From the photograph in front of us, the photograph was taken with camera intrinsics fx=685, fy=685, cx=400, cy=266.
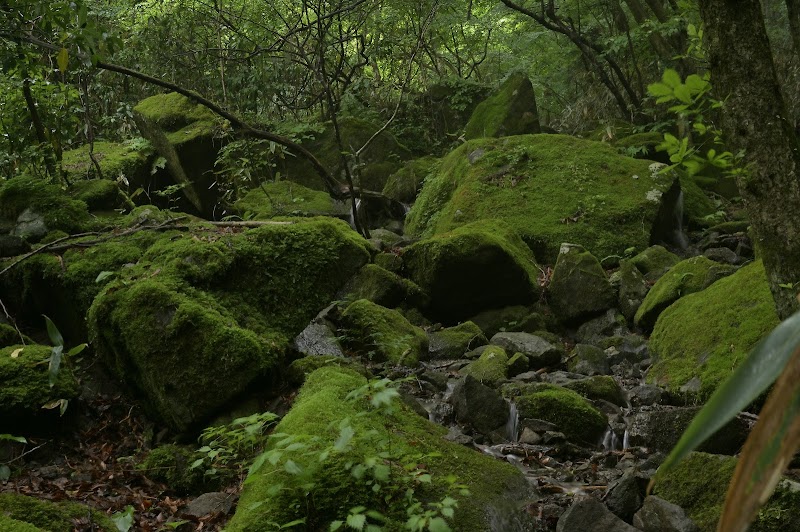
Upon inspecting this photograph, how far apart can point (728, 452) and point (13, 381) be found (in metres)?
4.62

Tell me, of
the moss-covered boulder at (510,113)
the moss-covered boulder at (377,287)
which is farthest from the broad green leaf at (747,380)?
the moss-covered boulder at (510,113)

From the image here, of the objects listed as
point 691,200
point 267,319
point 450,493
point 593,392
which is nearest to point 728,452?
point 593,392

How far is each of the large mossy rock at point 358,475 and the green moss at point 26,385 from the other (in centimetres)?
222

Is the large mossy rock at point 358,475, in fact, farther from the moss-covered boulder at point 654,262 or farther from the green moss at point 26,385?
the moss-covered boulder at point 654,262

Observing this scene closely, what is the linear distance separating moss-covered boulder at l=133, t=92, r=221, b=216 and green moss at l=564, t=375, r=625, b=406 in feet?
27.3

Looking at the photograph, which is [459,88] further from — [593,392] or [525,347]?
[593,392]

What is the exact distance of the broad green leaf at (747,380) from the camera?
35 cm

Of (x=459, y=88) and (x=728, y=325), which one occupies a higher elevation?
(x=459, y=88)

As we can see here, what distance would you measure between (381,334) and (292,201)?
224 inches

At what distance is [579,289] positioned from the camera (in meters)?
8.19

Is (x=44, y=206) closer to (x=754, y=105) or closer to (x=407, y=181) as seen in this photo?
(x=754, y=105)

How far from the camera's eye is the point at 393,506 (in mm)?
2707

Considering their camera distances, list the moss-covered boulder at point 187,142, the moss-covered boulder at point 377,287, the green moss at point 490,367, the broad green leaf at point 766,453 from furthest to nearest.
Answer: the moss-covered boulder at point 187,142, the moss-covered boulder at point 377,287, the green moss at point 490,367, the broad green leaf at point 766,453

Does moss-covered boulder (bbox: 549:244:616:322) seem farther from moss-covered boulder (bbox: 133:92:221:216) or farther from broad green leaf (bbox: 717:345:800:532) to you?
broad green leaf (bbox: 717:345:800:532)
